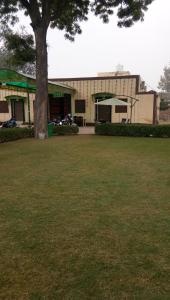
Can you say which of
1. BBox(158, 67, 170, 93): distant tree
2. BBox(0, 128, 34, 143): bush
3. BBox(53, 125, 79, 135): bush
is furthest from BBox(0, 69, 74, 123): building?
BBox(158, 67, 170, 93): distant tree

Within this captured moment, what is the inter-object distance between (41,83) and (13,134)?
10.8ft

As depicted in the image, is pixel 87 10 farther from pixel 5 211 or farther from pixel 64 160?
pixel 5 211

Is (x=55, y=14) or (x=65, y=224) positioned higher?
(x=55, y=14)

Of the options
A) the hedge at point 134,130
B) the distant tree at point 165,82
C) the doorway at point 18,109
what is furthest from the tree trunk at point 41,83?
the distant tree at point 165,82

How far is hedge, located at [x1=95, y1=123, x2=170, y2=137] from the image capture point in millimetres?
17266

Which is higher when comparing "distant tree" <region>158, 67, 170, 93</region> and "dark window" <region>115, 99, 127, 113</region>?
"distant tree" <region>158, 67, 170, 93</region>

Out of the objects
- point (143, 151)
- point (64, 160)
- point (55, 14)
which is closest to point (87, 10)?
point (55, 14)

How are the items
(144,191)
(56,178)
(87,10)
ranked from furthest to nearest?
(87,10)
(56,178)
(144,191)

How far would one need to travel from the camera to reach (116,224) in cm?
434

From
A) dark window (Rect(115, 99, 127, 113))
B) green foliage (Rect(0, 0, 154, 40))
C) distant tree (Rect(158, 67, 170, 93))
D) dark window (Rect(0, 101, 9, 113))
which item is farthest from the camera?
distant tree (Rect(158, 67, 170, 93))

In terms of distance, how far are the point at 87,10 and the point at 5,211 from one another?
15.5 meters

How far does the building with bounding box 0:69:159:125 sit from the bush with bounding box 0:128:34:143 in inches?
196

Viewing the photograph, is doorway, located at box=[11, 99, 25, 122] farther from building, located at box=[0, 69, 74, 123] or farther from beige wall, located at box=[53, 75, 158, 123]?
beige wall, located at box=[53, 75, 158, 123]

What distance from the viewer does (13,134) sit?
15.5 meters
